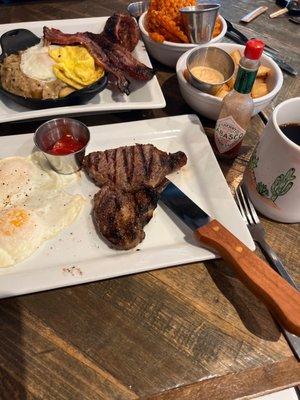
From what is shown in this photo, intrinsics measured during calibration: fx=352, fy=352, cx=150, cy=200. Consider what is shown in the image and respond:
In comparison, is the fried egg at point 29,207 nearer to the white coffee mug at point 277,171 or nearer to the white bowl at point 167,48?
the white coffee mug at point 277,171

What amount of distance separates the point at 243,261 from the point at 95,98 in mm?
1719

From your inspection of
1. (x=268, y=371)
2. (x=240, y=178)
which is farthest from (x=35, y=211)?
(x=268, y=371)

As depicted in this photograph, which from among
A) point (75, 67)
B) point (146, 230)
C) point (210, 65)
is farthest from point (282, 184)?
point (75, 67)

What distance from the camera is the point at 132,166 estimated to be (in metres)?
2.09

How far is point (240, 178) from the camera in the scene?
227 centimetres

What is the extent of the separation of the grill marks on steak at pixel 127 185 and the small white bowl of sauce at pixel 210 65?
0.62 meters

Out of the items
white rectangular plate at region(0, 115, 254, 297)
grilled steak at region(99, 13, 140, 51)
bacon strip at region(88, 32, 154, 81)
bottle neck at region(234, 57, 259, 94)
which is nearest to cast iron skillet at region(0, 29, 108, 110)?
bacon strip at region(88, 32, 154, 81)

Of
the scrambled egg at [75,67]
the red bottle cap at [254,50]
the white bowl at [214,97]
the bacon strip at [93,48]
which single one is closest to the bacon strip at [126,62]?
the bacon strip at [93,48]

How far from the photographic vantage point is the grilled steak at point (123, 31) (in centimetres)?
278

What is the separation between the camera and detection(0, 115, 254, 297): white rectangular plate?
1728 millimetres

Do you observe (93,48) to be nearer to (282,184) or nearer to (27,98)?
(27,98)

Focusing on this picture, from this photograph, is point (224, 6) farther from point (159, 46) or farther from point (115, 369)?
point (115, 369)

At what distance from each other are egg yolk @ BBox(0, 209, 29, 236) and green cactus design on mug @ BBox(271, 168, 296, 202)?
1331 mm

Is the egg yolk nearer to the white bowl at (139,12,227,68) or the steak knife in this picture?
the steak knife
